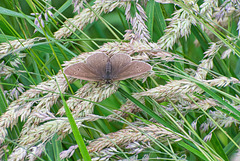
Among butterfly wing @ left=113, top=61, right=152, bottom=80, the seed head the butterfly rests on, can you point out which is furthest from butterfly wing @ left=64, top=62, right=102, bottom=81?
butterfly wing @ left=113, top=61, right=152, bottom=80

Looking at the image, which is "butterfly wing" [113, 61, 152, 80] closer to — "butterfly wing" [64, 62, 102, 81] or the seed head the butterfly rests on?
the seed head the butterfly rests on

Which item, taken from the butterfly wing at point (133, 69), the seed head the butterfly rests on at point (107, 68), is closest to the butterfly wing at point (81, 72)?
the seed head the butterfly rests on at point (107, 68)

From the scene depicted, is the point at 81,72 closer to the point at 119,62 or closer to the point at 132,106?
the point at 119,62

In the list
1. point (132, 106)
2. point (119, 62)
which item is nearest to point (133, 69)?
point (119, 62)

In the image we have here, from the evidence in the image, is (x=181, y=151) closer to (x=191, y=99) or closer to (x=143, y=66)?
(x=191, y=99)

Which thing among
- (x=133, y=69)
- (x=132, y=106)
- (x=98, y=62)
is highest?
(x=98, y=62)

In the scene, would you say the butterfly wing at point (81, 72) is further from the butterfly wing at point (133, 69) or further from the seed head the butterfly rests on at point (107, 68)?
the butterfly wing at point (133, 69)

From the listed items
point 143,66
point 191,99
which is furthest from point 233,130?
point 143,66
